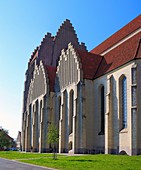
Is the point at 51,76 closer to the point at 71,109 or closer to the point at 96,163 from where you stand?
the point at 71,109

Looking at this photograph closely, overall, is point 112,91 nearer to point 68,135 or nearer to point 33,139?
point 68,135

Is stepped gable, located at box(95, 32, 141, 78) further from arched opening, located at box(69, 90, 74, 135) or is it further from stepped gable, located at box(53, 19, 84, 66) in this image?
stepped gable, located at box(53, 19, 84, 66)

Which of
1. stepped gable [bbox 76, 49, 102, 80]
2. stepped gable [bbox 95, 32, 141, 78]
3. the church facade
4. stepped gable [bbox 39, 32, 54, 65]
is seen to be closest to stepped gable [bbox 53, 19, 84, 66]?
stepped gable [bbox 39, 32, 54, 65]

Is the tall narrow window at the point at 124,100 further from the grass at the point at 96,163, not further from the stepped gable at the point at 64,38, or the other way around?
the stepped gable at the point at 64,38

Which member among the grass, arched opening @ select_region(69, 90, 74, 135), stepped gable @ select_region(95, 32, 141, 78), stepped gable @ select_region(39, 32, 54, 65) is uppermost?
stepped gable @ select_region(39, 32, 54, 65)

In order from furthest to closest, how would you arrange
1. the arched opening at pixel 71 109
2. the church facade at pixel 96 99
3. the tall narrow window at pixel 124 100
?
the arched opening at pixel 71 109
the tall narrow window at pixel 124 100
the church facade at pixel 96 99

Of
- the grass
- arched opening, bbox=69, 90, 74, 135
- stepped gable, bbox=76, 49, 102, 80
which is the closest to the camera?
the grass

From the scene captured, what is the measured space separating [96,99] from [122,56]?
7.83 m

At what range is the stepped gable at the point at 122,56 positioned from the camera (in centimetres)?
3453

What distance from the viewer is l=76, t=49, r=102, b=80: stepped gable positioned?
42062 millimetres

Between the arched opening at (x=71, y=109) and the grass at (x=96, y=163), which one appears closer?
the grass at (x=96, y=163)

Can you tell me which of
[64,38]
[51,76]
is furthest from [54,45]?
[51,76]

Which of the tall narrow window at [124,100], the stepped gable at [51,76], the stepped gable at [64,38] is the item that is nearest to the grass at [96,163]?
the tall narrow window at [124,100]

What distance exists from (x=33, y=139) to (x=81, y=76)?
2163cm
